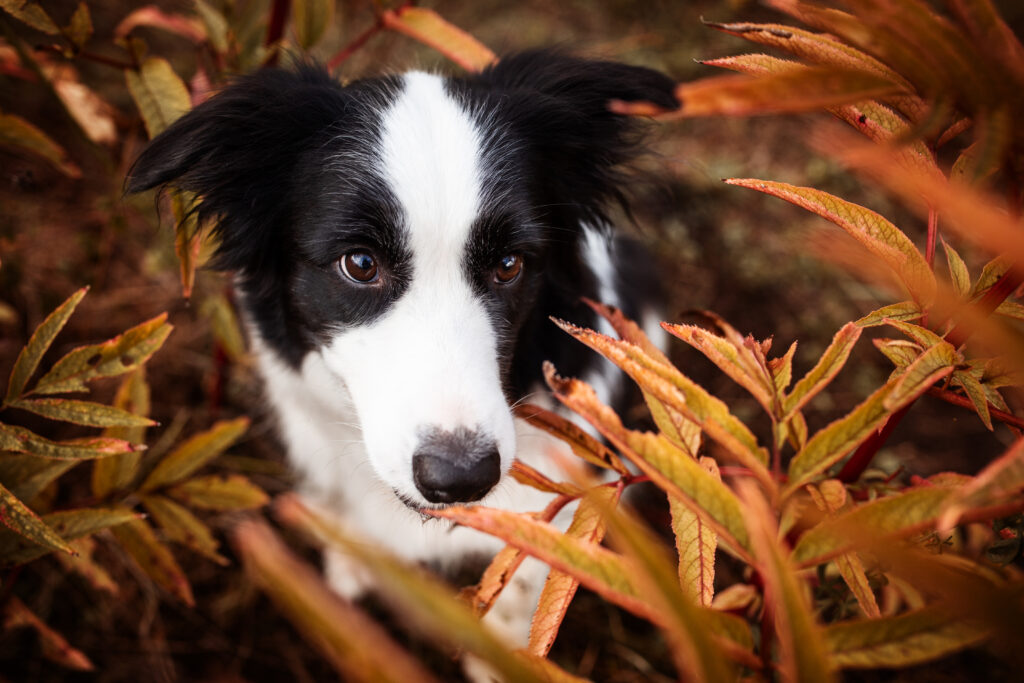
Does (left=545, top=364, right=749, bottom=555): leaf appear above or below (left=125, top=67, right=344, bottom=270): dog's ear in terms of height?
above

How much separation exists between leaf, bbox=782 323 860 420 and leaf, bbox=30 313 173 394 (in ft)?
4.07

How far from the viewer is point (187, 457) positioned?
167 cm

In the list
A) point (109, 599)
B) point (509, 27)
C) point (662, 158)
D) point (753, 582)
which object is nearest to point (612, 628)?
point (753, 582)

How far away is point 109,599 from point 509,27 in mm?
3849

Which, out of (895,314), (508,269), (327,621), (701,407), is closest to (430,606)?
(327,621)

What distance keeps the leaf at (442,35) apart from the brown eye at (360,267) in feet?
2.17

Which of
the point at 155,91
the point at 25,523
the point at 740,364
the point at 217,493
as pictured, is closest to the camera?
the point at 740,364

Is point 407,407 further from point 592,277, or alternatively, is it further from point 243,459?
point 243,459

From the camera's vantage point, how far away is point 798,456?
816 millimetres

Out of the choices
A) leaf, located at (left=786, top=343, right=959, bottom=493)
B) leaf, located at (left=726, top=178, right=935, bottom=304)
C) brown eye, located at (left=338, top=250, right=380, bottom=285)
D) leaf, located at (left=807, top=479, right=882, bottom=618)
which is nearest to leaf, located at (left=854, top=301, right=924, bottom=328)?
leaf, located at (left=726, top=178, right=935, bottom=304)

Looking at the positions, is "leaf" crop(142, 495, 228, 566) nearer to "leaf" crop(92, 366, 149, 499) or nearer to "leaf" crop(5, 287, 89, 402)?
"leaf" crop(92, 366, 149, 499)

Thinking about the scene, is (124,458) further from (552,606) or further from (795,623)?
(795,623)

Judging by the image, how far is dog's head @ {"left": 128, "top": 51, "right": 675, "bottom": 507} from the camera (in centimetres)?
137

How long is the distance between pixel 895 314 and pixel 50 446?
154cm
